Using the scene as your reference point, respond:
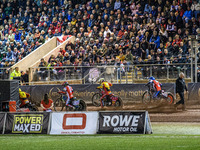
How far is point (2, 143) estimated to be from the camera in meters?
12.8

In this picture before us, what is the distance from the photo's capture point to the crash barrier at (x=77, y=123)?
14.1m

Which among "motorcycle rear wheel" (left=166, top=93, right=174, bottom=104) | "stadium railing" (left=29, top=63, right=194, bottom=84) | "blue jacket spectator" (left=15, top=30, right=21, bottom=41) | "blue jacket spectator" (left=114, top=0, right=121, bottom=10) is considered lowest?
"motorcycle rear wheel" (left=166, top=93, right=174, bottom=104)

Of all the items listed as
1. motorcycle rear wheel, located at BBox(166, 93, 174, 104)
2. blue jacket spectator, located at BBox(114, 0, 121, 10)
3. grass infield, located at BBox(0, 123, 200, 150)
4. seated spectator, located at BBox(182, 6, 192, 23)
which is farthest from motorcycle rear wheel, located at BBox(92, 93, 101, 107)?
blue jacket spectator, located at BBox(114, 0, 121, 10)

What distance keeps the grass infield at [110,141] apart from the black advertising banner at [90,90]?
23.8ft

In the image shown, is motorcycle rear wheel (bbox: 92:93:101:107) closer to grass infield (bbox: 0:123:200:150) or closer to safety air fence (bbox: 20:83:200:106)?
safety air fence (bbox: 20:83:200:106)

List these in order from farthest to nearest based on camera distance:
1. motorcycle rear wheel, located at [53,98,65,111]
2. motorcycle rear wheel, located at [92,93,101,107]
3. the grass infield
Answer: motorcycle rear wheel, located at [92,93,101,107]
motorcycle rear wheel, located at [53,98,65,111]
the grass infield

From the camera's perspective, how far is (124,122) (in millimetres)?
14148

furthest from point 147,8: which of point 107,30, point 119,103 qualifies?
point 119,103

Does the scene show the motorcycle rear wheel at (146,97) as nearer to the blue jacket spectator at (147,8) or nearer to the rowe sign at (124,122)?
the blue jacket spectator at (147,8)

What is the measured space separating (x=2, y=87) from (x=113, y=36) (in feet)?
32.8

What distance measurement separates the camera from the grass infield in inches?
455

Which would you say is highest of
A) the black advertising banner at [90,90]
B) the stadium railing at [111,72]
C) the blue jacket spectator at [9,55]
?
the blue jacket spectator at [9,55]

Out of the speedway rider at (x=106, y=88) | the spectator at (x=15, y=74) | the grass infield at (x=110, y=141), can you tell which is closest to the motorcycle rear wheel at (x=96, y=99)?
the speedway rider at (x=106, y=88)

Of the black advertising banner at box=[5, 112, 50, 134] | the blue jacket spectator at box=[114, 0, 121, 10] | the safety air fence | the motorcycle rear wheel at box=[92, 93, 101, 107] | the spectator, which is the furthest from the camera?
the blue jacket spectator at box=[114, 0, 121, 10]
